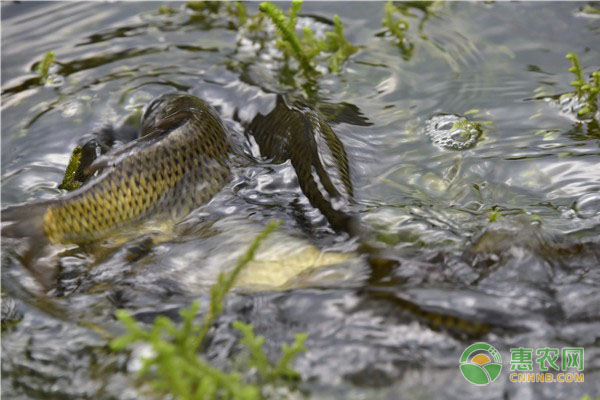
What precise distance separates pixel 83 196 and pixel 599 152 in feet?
10.3

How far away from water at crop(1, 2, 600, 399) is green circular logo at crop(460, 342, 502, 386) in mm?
30

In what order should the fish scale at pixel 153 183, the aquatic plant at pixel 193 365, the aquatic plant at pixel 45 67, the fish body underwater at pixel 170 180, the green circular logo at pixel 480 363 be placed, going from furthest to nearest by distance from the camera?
the aquatic plant at pixel 45 67, the fish scale at pixel 153 183, the fish body underwater at pixel 170 180, the green circular logo at pixel 480 363, the aquatic plant at pixel 193 365

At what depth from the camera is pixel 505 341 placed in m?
2.64

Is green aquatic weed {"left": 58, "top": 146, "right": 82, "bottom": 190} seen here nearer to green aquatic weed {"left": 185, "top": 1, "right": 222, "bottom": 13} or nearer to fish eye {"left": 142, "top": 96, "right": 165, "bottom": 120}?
fish eye {"left": 142, "top": 96, "right": 165, "bottom": 120}

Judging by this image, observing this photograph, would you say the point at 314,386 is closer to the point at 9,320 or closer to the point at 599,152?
the point at 9,320

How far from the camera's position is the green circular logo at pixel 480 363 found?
2.55 meters

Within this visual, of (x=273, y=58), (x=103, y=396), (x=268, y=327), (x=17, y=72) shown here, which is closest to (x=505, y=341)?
(x=268, y=327)

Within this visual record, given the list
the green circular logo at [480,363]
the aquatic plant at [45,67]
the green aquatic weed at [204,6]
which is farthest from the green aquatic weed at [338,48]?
the green circular logo at [480,363]

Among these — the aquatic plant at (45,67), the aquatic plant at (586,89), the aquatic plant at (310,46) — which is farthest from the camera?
the aquatic plant at (45,67)

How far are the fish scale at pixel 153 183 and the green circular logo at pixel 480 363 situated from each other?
190 cm

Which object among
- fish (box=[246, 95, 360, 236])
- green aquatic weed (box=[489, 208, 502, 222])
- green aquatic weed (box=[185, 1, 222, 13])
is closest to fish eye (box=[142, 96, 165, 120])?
fish (box=[246, 95, 360, 236])

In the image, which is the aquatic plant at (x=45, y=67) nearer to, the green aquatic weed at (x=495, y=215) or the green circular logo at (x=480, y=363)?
the green aquatic weed at (x=495, y=215)

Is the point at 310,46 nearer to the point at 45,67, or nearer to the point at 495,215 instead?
the point at 45,67

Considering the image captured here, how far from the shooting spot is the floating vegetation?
4.36m
